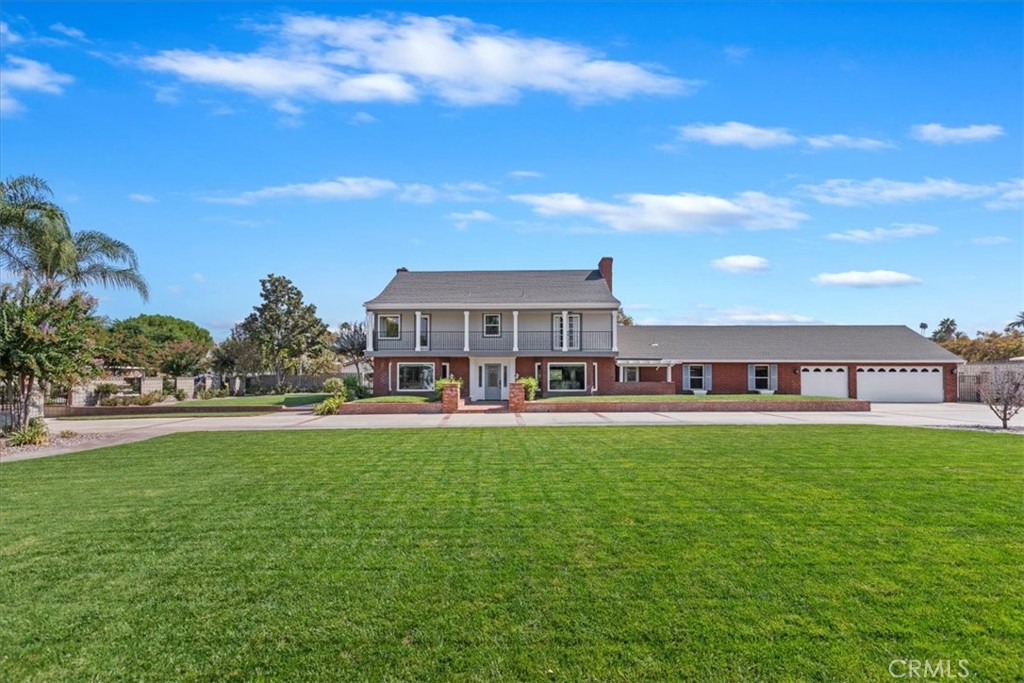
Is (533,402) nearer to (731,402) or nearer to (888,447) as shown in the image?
(731,402)

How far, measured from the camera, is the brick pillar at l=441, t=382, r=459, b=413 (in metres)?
25.6

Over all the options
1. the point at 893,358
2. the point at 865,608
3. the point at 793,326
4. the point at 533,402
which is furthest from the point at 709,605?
the point at 793,326

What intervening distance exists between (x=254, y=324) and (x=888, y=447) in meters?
47.0

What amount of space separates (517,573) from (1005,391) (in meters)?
18.8

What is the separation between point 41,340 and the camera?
15.6 metres

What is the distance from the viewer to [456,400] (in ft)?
84.5

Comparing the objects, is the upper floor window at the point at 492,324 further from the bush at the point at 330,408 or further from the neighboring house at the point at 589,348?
the bush at the point at 330,408

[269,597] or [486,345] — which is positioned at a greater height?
[486,345]

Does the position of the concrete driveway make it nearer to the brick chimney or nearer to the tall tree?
the brick chimney

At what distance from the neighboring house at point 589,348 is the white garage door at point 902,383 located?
6cm

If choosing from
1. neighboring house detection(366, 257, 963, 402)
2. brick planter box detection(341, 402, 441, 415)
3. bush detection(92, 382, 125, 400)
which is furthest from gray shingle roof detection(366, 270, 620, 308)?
bush detection(92, 382, 125, 400)

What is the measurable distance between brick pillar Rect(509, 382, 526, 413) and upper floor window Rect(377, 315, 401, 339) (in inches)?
401

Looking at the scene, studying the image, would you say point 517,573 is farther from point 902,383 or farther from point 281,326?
point 281,326

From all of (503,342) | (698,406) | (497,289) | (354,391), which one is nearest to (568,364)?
(503,342)
